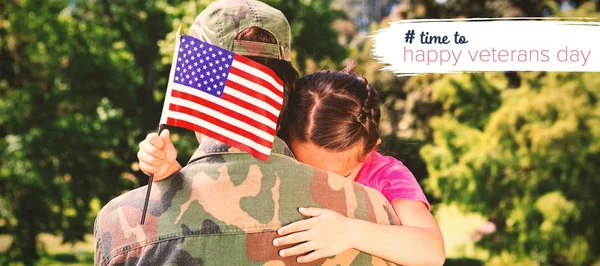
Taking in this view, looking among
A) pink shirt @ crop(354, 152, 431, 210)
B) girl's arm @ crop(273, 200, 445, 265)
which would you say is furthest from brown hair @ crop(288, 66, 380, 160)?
girl's arm @ crop(273, 200, 445, 265)

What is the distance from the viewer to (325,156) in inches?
98.6

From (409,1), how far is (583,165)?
6081mm

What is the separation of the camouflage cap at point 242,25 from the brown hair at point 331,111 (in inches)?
14.6

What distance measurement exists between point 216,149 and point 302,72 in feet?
28.5

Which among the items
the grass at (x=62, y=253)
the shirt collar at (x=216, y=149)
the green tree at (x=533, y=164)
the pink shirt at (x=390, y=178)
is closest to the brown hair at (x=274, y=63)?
the shirt collar at (x=216, y=149)

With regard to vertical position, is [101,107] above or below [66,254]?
above

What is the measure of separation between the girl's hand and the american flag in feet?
0.94

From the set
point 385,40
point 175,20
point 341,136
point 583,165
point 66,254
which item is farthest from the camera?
point 66,254

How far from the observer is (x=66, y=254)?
2014 cm

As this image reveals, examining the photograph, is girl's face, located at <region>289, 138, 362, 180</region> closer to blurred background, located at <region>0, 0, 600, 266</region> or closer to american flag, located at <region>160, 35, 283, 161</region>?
american flag, located at <region>160, 35, 283, 161</region>

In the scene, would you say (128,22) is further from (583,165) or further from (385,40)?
(583,165)

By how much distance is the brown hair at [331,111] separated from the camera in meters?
2.44

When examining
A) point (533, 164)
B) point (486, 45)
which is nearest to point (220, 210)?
point (486, 45)

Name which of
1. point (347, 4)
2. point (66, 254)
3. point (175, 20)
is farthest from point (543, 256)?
point (347, 4)
